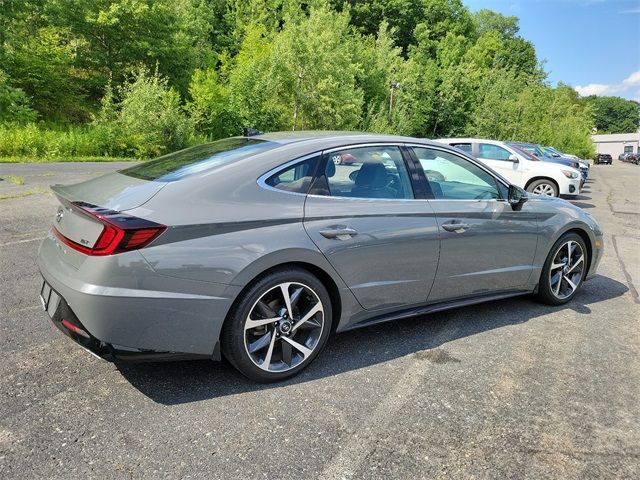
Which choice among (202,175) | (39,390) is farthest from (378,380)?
(39,390)

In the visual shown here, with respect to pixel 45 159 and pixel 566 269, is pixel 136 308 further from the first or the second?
pixel 45 159

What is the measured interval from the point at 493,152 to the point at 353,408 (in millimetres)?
12053

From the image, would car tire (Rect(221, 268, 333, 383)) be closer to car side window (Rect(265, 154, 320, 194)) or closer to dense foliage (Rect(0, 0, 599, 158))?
car side window (Rect(265, 154, 320, 194))

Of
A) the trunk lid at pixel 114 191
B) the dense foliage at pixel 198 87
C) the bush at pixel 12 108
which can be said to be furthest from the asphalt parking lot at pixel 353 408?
the bush at pixel 12 108

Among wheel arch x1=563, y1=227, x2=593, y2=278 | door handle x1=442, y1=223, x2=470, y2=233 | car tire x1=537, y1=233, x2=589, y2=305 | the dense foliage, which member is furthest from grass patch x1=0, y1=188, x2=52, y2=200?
the dense foliage

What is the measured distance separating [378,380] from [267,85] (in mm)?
27379

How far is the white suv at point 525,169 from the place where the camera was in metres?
13.3

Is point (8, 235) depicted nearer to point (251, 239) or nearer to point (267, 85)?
point (251, 239)

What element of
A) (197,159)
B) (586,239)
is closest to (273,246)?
(197,159)

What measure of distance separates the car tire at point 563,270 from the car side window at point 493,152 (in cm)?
900

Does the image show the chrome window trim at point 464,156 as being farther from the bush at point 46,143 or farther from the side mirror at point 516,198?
the bush at point 46,143

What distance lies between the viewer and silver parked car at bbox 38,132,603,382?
2633 millimetres

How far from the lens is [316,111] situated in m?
28.8

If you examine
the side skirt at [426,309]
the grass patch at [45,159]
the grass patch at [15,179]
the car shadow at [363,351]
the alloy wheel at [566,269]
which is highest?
the alloy wheel at [566,269]
